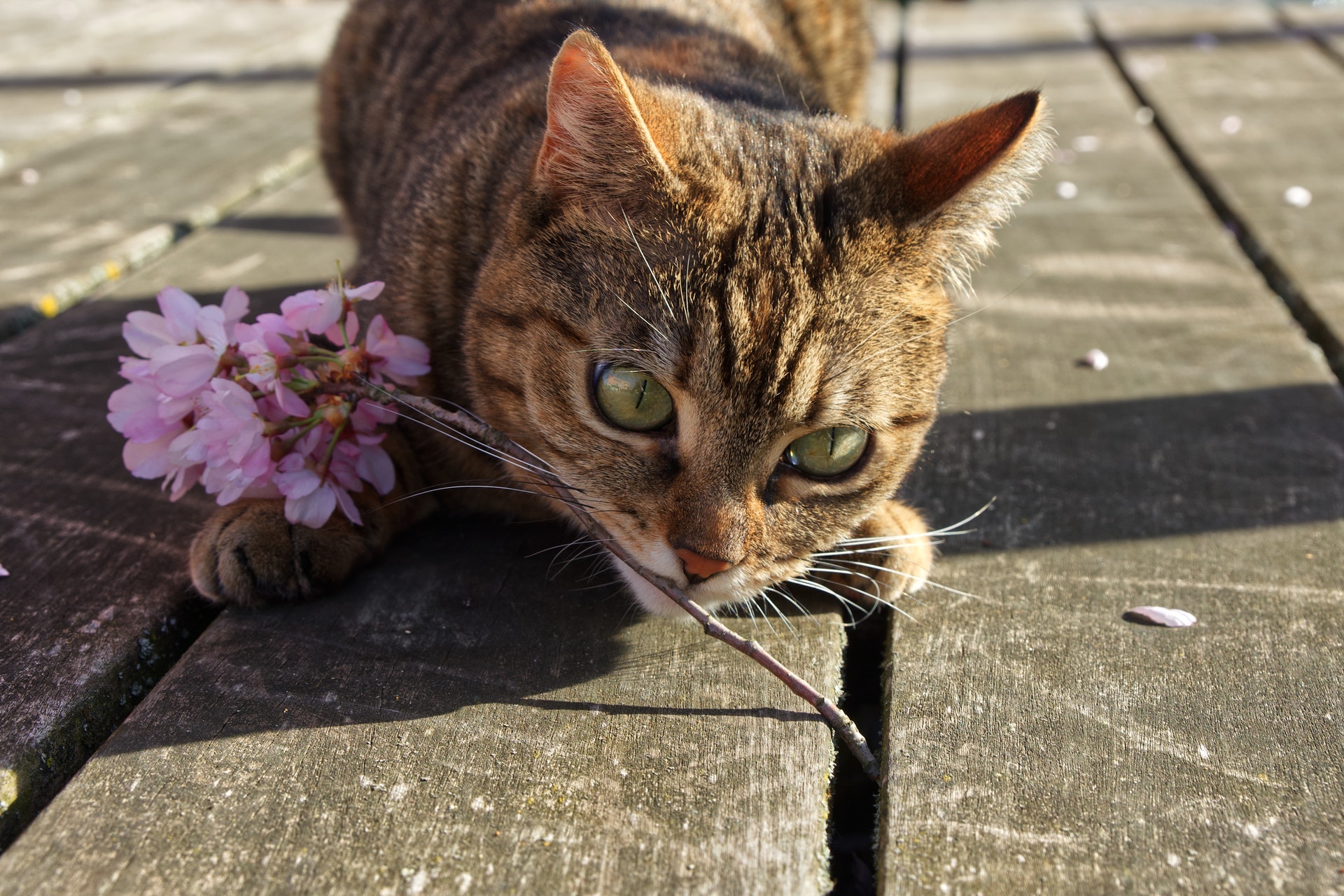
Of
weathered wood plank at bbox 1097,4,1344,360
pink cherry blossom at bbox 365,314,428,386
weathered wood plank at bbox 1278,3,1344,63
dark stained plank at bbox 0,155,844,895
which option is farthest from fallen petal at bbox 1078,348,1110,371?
weathered wood plank at bbox 1278,3,1344,63

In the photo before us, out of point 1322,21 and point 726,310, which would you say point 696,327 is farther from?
point 1322,21

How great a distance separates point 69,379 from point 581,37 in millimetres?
1518

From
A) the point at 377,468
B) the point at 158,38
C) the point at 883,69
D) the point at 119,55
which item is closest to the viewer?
the point at 377,468

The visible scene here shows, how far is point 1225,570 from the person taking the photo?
5.72ft

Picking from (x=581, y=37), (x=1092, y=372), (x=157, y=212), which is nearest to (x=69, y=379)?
(x=157, y=212)

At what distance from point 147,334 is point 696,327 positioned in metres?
0.93

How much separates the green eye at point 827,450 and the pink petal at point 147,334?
1.06m

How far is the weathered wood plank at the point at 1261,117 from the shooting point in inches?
118

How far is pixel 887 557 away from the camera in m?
1.77

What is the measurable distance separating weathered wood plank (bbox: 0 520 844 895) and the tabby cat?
0.13 meters

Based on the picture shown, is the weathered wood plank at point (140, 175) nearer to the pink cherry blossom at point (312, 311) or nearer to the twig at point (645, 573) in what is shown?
the pink cherry blossom at point (312, 311)

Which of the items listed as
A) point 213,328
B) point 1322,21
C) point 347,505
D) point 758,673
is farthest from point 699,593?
point 1322,21

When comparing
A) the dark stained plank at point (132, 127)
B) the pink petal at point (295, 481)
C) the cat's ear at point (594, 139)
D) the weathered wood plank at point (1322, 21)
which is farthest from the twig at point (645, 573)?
the weathered wood plank at point (1322, 21)

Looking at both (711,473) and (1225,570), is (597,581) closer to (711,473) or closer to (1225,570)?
(711,473)
